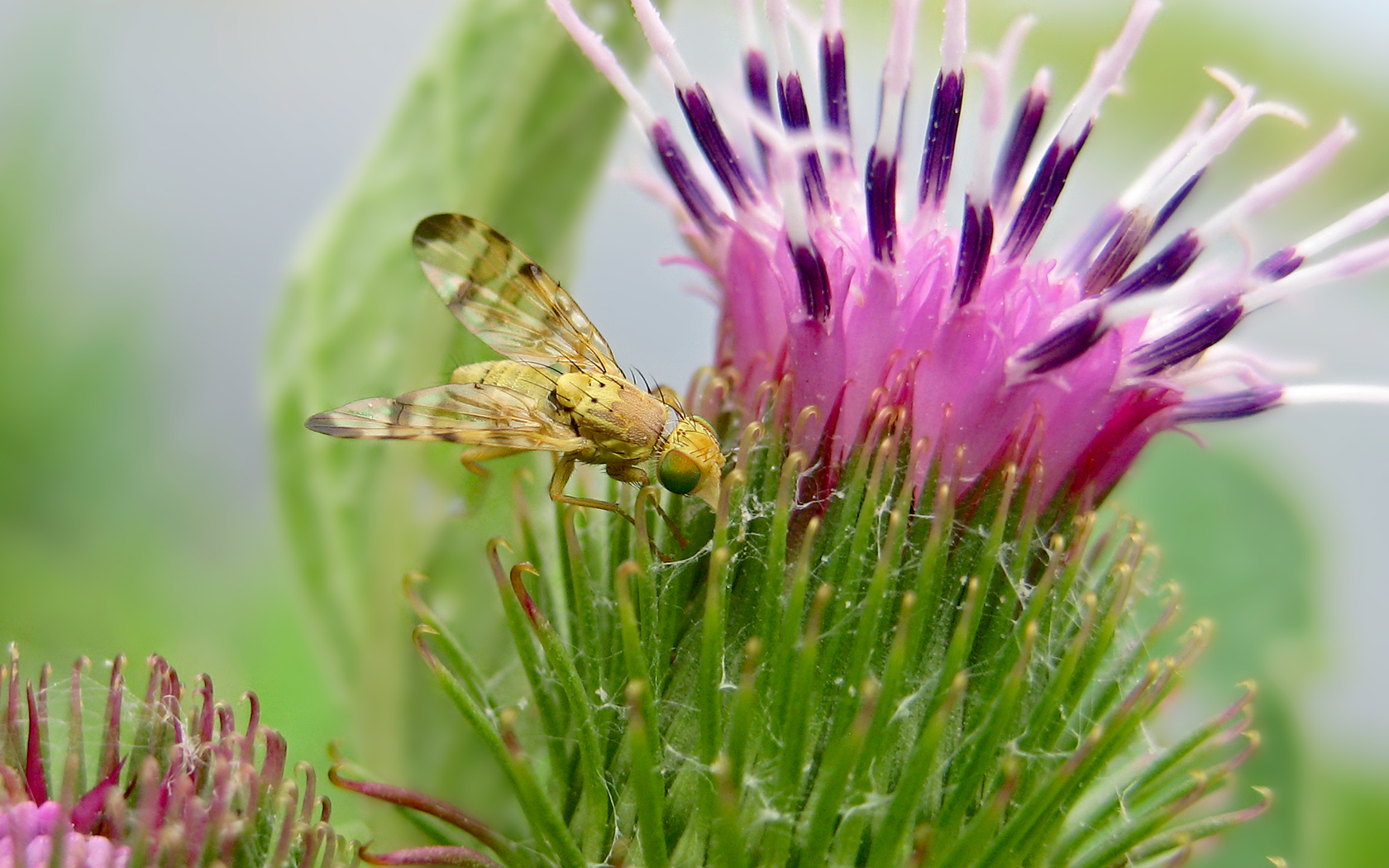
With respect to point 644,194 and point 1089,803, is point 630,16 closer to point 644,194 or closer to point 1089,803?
point 644,194

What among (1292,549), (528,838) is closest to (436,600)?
(528,838)

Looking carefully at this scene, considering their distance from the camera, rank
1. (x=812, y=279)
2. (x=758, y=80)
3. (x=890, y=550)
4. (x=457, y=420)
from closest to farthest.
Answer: (x=890, y=550)
(x=812, y=279)
(x=457, y=420)
(x=758, y=80)

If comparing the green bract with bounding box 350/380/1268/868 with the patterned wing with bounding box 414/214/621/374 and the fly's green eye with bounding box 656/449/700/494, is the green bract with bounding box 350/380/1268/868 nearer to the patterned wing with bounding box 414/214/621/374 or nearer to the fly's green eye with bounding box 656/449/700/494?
the fly's green eye with bounding box 656/449/700/494

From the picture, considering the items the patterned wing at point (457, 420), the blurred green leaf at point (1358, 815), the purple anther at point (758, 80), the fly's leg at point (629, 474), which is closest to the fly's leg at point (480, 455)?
the patterned wing at point (457, 420)

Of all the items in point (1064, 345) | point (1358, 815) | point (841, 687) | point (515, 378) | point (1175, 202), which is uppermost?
point (1175, 202)

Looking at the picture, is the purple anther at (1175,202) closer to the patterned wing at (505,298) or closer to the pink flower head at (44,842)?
the patterned wing at (505,298)

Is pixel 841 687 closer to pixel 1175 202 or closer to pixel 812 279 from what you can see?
pixel 812 279

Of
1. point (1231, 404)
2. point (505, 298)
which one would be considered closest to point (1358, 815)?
point (1231, 404)
